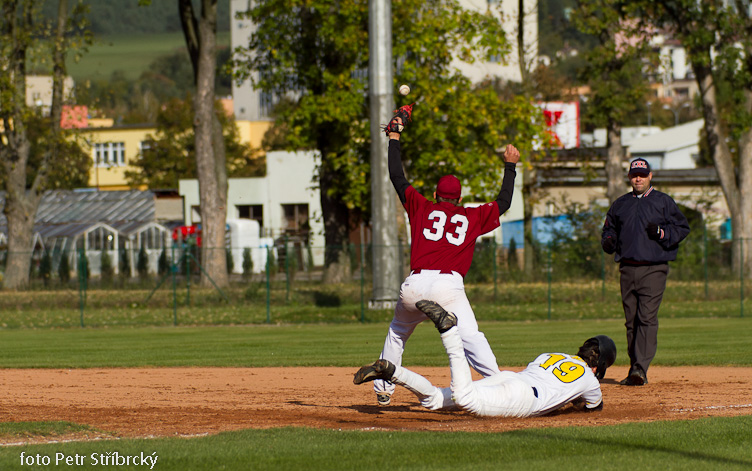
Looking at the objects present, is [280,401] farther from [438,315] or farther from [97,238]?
[97,238]

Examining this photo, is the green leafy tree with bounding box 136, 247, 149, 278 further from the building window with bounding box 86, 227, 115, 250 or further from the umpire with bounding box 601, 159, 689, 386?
the building window with bounding box 86, 227, 115, 250

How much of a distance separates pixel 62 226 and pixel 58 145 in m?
19.6

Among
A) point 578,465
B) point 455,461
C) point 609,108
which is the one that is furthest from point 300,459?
point 609,108

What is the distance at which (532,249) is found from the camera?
26.6 m

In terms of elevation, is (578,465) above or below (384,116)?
below

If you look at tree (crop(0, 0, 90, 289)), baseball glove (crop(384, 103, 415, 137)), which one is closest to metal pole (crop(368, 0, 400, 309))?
tree (crop(0, 0, 90, 289))

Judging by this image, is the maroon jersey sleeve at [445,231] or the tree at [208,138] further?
the tree at [208,138]

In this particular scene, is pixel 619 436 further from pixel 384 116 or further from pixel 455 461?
pixel 384 116

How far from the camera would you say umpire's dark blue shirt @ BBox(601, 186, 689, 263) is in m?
10.2

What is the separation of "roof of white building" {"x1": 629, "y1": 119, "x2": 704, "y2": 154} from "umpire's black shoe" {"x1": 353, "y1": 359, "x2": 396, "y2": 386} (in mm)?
62672

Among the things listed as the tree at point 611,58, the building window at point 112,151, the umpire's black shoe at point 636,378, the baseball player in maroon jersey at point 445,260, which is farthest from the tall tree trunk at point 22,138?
the building window at point 112,151

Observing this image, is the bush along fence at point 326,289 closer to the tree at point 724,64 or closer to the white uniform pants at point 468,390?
the tree at point 724,64

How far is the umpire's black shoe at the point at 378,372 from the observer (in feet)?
24.4

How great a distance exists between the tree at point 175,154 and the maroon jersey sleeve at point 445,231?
6185 centimetres
